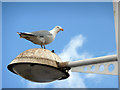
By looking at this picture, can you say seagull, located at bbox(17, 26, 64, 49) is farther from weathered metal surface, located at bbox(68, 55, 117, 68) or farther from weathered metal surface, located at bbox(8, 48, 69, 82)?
weathered metal surface, located at bbox(68, 55, 117, 68)

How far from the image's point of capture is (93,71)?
5875 millimetres

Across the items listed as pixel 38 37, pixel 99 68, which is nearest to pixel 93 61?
pixel 99 68

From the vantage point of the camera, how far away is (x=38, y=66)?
6.69 metres

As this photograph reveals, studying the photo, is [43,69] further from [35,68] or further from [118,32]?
[118,32]

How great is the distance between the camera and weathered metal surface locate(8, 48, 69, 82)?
6.68m

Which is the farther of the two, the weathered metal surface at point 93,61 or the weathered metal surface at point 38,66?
the weathered metal surface at point 38,66

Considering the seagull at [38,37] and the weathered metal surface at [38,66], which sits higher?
the seagull at [38,37]

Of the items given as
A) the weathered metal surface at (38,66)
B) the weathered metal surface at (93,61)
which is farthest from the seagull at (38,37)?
the weathered metal surface at (93,61)

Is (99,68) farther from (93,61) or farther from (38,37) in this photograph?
(38,37)

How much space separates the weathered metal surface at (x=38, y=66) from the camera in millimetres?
6676

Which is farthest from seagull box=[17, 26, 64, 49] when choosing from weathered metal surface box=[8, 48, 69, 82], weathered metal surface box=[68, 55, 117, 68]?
weathered metal surface box=[68, 55, 117, 68]

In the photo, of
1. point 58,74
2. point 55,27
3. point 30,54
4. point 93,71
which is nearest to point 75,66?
point 93,71

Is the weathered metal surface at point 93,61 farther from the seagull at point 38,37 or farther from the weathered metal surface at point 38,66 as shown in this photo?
the seagull at point 38,37

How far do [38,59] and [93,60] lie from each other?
1.74m
